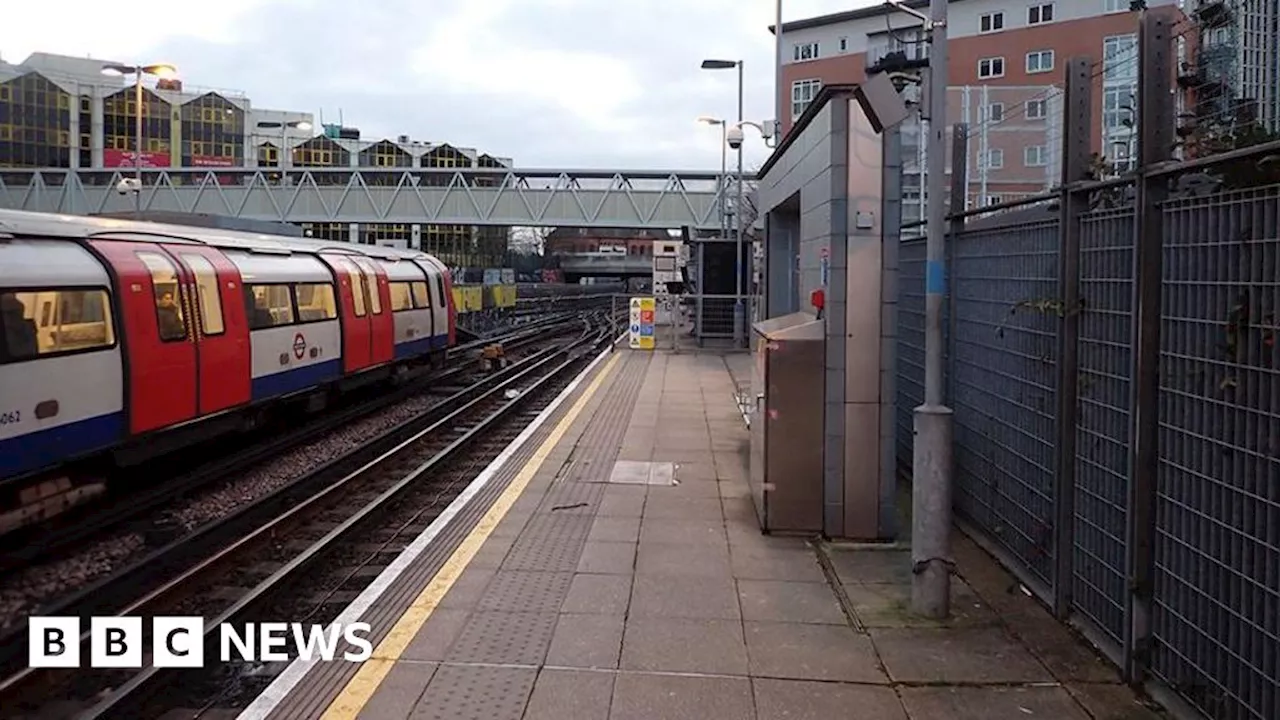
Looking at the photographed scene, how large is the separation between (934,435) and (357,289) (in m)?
13.8

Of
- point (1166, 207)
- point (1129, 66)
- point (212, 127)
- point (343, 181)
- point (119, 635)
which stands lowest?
point (119, 635)

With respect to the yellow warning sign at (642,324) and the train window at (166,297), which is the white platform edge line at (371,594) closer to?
the train window at (166,297)

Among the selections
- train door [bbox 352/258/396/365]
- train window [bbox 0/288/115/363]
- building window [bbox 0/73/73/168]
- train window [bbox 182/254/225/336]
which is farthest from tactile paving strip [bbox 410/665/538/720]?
building window [bbox 0/73/73/168]

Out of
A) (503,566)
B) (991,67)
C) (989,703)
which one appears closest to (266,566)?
(503,566)

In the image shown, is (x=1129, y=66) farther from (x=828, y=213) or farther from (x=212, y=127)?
(x=212, y=127)

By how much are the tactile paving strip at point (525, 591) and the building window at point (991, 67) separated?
55.1 m

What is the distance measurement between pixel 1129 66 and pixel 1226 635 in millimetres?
3374

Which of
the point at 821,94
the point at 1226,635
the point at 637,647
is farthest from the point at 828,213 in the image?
Answer: the point at 1226,635

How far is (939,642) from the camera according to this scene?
5.80 meters

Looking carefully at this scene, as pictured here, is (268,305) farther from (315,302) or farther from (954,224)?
(954,224)

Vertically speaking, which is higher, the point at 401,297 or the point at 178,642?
the point at 401,297

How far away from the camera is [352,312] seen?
1789 cm

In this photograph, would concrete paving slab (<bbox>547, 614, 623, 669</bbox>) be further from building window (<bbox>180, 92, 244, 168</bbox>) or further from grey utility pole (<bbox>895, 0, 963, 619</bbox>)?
building window (<bbox>180, 92, 244, 168</bbox>)

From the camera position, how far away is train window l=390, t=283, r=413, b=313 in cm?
2092
